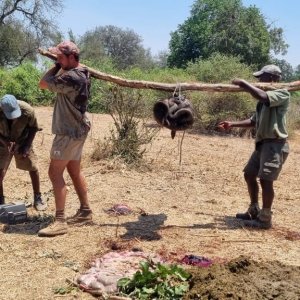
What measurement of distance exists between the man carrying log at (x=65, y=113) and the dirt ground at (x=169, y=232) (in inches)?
18.0

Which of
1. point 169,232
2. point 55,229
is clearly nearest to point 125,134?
point 169,232

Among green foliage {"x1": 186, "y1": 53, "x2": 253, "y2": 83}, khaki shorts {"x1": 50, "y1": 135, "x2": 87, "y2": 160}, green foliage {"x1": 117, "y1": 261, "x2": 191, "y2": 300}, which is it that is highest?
green foliage {"x1": 186, "y1": 53, "x2": 253, "y2": 83}

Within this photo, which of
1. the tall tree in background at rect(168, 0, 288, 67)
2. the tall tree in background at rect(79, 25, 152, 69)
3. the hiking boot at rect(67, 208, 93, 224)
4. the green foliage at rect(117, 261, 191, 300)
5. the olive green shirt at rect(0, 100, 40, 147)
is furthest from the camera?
the tall tree in background at rect(79, 25, 152, 69)

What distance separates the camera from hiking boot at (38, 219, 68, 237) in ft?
16.5

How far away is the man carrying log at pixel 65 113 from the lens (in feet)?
16.0

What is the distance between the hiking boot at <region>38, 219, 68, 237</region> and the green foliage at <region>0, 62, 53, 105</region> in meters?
14.1

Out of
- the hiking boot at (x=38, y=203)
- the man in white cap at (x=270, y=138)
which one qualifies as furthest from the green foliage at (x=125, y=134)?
the man in white cap at (x=270, y=138)

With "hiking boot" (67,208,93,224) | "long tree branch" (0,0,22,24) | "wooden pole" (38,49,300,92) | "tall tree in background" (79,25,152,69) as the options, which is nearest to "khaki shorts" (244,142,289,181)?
"wooden pole" (38,49,300,92)

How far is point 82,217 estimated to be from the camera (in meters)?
5.52

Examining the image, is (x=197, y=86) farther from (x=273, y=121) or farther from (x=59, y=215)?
(x=59, y=215)

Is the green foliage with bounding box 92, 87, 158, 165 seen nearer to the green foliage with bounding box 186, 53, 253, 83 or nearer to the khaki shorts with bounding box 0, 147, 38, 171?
the khaki shorts with bounding box 0, 147, 38, 171

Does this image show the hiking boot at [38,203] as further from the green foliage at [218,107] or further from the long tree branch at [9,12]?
the long tree branch at [9,12]

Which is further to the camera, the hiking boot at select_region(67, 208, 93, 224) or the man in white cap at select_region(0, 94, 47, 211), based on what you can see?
the man in white cap at select_region(0, 94, 47, 211)

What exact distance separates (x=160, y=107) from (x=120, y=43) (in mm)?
52049
